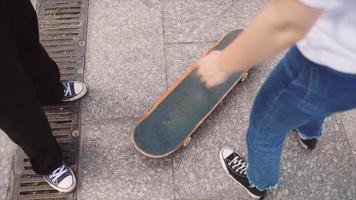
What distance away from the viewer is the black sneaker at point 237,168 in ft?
6.58

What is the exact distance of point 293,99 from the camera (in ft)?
3.95

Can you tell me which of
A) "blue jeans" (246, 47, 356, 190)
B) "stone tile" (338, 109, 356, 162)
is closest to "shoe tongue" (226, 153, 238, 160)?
"blue jeans" (246, 47, 356, 190)

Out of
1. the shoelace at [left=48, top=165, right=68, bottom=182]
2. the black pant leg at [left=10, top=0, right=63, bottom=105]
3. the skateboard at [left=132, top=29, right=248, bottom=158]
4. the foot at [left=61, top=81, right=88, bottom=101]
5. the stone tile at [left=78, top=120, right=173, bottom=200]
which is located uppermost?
the black pant leg at [left=10, top=0, right=63, bottom=105]

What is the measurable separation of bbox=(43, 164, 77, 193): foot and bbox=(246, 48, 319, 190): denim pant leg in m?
1.01

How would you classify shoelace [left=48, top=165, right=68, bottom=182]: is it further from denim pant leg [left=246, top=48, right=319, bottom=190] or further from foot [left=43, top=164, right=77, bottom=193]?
denim pant leg [left=246, top=48, right=319, bottom=190]

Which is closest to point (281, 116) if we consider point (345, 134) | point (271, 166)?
point (271, 166)

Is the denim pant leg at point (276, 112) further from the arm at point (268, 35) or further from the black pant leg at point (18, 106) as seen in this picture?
the black pant leg at point (18, 106)

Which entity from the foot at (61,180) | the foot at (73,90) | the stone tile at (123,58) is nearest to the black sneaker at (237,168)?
the stone tile at (123,58)

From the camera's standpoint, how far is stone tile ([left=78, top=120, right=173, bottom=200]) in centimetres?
207

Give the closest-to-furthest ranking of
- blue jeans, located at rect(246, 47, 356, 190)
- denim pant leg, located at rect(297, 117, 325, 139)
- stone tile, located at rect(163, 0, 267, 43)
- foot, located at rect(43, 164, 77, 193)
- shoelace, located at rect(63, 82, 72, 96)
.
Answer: blue jeans, located at rect(246, 47, 356, 190) < denim pant leg, located at rect(297, 117, 325, 139) < foot, located at rect(43, 164, 77, 193) < shoelace, located at rect(63, 82, 72, 96) < stone tile, located at rect(163, 0, 267, 43)

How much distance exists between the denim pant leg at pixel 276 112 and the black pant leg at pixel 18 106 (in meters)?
0.93

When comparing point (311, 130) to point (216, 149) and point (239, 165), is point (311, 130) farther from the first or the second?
point (216, 149)

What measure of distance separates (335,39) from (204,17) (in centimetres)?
190

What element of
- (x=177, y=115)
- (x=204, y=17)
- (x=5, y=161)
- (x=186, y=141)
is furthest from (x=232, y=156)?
(x=5, y=161)
